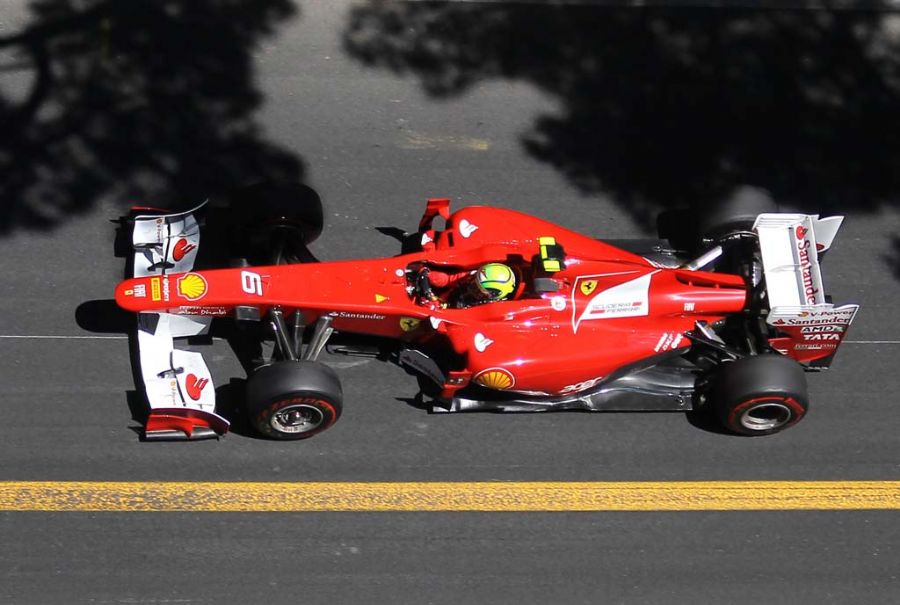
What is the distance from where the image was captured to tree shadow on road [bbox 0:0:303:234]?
9312 millimetres

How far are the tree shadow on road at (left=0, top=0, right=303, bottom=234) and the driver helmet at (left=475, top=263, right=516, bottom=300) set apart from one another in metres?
2.58

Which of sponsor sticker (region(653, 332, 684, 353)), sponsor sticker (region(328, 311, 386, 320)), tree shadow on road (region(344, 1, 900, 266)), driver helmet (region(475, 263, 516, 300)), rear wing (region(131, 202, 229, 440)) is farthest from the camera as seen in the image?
tree shadow on road (region(344, 1, 900, 266))

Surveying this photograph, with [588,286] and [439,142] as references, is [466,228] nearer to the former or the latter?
[588,286]

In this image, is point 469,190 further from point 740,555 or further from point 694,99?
point 740,555

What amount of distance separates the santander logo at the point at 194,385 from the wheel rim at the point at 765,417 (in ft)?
12.4

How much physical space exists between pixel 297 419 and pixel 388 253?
1.92m

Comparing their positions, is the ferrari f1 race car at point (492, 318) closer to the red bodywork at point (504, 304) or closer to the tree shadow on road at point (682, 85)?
the red bodywork at point (504, 304)

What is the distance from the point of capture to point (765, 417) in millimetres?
8023

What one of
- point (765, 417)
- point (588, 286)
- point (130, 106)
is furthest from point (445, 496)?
point (130, 106)

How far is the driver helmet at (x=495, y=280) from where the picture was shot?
25.1 feet

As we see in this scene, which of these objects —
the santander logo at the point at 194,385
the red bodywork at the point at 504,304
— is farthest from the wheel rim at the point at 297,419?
the red bodywork at the point at 504,304

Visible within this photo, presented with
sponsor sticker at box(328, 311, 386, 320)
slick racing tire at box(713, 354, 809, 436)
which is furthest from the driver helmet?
slick racing tire at box(713, 354, 809, 436)

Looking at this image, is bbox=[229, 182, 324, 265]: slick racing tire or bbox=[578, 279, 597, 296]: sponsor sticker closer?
bbox=[578, 279, 597, 296]: sponsor sticker

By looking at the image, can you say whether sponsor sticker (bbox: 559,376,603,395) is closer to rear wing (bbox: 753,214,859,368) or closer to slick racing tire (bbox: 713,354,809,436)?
slick racing tire (bbox: 713,354,809,436)
